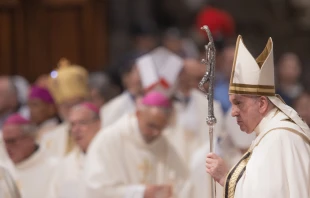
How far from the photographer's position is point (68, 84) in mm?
12914

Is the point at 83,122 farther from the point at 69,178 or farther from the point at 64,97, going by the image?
the point at 64,97

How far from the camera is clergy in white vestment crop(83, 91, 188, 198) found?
10594mm

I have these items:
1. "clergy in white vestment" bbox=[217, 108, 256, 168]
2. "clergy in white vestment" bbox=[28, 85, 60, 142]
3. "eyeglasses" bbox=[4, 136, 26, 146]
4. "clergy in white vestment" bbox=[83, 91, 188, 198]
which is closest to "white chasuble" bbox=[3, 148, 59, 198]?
"eyeglasses" bbox=[4, 136, 26, 146]

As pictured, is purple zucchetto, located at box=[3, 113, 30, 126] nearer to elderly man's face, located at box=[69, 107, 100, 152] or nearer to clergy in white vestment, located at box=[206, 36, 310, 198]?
elderly man's face, located at box=[69, 107, 100, 152]

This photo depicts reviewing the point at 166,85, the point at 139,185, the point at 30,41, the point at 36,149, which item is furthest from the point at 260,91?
the point at 30,41

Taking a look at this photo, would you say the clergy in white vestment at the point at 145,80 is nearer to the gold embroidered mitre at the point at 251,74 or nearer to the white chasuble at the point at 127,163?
the white chasuble at the point at 127,163

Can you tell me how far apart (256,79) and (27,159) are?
399 centimetres

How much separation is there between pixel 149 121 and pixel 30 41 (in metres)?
6.42

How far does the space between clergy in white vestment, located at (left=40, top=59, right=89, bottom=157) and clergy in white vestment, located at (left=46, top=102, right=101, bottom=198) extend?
66 cm

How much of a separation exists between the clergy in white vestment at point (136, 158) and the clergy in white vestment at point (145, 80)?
1.35 metres

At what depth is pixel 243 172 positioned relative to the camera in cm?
741

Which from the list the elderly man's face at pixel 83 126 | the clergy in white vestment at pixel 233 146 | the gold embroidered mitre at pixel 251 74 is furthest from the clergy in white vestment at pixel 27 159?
the gold embroidered mitre at pixel 251 74

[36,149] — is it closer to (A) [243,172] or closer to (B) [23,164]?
(B) [23,164]

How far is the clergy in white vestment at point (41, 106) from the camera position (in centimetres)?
1281
